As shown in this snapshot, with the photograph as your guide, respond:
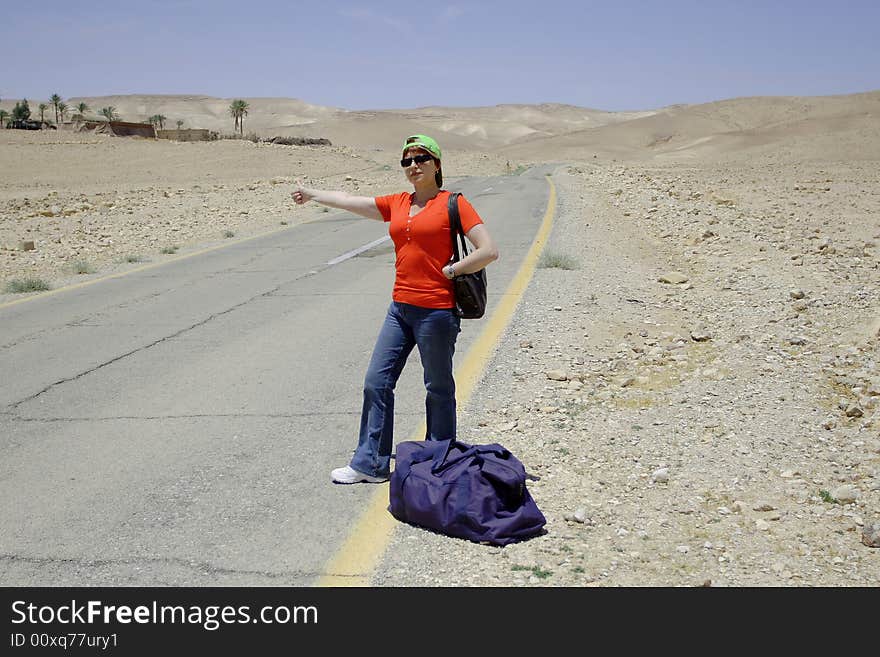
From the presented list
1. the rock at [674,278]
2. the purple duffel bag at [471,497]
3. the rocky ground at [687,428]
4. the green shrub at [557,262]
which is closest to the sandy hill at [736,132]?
the green shrub at [557,262]

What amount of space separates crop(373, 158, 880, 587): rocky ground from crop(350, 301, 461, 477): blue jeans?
0.66 metres

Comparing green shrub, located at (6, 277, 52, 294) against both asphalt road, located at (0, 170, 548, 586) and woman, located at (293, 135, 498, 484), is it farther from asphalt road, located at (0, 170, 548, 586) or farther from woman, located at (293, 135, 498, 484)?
woman, located at (293, 135, 498, 484)

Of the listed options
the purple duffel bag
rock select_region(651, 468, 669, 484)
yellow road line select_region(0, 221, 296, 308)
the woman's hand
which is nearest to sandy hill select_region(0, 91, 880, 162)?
yellow road line select_region(0, 221, 296, 308)

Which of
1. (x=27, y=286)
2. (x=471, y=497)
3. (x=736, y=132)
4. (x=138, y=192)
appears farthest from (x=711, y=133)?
(x=471, y=497)

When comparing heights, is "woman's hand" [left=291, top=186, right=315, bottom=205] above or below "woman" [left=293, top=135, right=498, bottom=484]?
above

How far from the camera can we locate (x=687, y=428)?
5.92 m

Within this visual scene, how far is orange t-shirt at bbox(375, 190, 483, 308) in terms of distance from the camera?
15.8 ft

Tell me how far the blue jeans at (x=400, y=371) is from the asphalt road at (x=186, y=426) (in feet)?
0.91

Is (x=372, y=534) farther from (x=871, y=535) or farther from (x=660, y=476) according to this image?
(x=871, y=535)

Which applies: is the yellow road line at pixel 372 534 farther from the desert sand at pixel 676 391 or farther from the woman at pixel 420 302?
the woman at pixel 420 302

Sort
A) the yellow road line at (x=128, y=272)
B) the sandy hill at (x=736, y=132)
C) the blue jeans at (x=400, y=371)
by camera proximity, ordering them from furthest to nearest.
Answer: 1. the sandy hill at (x=736, y=132)
2. the yellow road line at (x=128, y=272)
3. the blue jeans at (x=400, y=371)

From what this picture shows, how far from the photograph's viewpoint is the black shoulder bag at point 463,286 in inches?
189

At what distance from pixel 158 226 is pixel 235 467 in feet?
57.3

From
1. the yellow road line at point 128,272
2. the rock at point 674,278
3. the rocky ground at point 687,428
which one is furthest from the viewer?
the yellow road line at point 128,272
